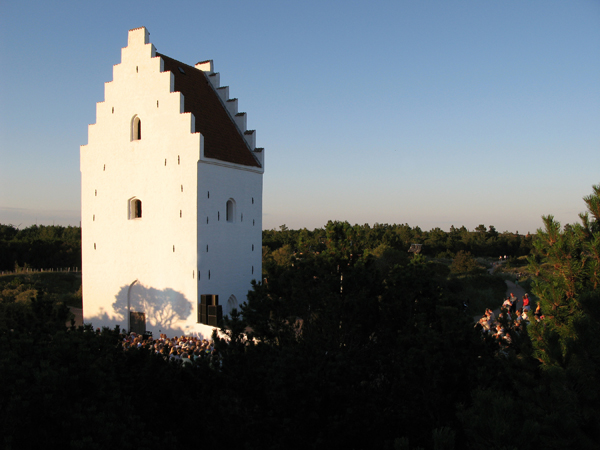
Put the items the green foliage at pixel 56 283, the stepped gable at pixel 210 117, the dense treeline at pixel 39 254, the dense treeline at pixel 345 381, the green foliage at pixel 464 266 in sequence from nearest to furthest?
1. the dense treeline at pixel 345 381
2. the stepped gable at pixel 210 117
3. the green foliage at pixel 56 283
4. the green foliage at pixel 464 266
5. the dense treeline at pixel 39 254

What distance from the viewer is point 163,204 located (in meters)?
17.7

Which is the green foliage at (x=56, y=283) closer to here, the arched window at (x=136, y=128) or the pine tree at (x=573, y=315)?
the arched window at (x=136, y=128)

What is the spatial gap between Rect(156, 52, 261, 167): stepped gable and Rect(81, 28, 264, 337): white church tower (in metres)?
0.06

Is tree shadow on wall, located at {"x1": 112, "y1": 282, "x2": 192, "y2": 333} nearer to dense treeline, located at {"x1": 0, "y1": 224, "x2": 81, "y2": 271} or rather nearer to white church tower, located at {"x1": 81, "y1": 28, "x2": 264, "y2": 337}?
white church tower, located at {"x1": 81, "y1": 28, "x2": 264, "y2": 337}

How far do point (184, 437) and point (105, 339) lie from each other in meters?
1.93

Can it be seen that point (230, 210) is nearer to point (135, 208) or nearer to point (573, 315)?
point (135, 208)

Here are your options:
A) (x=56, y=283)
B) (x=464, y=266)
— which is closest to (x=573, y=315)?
(x=56, y=283)

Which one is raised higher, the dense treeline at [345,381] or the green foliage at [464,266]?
the dense treeline at [345,381]

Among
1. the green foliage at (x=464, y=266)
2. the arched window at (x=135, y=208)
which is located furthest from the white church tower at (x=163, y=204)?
the green foliage at (x=464, y=266)

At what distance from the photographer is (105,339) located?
696 cm

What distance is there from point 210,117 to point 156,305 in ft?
26.9

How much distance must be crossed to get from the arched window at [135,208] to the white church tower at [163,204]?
0.04 m

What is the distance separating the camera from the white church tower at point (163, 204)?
17203 mm

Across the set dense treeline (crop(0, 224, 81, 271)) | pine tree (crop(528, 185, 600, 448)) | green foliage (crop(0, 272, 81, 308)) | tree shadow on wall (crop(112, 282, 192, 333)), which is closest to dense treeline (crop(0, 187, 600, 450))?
pine tree (crop(528, 185, 600, 448))
